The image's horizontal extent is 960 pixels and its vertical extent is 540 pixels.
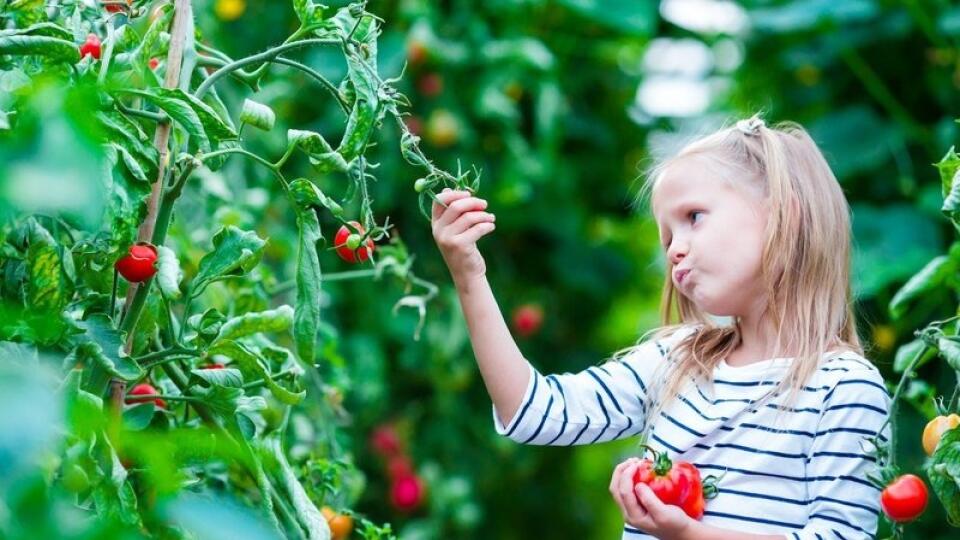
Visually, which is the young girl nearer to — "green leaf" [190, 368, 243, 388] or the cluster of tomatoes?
"green leaf" [190, 368, 243, 388]

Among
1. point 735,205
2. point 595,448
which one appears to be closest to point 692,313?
point 735,205

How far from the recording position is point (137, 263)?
109cm

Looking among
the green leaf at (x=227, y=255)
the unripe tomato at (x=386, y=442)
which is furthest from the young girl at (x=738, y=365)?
the unripe tomato at (x=386, y=442)

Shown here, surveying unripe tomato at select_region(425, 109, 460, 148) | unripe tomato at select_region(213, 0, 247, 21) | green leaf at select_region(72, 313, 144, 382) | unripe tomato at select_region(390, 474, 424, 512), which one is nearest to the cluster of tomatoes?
unripe tomato at select_region(390, 474, 424, 512)

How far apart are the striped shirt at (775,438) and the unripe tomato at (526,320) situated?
166 cm

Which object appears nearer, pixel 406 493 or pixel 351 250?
pixel 351 250

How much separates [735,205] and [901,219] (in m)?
1.35

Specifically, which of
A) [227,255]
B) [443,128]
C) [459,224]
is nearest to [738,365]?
[459,224]

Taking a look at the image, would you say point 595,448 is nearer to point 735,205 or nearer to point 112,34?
point 735,205

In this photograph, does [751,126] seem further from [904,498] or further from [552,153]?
[552,153]

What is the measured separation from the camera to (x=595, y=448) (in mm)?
4094

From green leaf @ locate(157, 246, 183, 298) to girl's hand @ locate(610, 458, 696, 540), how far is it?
17.8 inches

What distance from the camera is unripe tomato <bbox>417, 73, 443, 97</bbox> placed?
2828 mm

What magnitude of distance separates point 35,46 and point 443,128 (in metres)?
1.78
